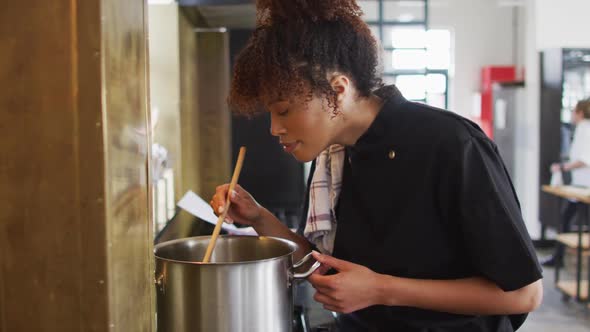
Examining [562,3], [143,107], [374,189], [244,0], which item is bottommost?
[374,189]

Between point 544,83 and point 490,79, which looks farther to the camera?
point 490,79

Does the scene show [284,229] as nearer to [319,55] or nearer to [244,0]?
[319,55]

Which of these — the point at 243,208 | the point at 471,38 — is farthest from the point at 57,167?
the point at 471,38

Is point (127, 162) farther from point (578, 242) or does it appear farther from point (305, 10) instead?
point (578, 242)

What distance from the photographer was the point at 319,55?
2.69ft

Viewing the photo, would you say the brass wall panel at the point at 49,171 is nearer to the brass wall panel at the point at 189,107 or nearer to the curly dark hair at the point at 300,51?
the curly dark hair at the point at 300,51

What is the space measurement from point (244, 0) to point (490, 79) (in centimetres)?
503

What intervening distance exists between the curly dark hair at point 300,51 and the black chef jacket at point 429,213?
0.12m

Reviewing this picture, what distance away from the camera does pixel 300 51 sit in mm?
812

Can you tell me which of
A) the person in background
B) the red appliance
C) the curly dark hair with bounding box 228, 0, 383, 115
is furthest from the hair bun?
the red appliance

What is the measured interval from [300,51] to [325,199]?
0.32 meters

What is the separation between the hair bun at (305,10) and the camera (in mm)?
824

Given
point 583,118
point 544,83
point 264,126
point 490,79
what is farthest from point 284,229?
point 490,79

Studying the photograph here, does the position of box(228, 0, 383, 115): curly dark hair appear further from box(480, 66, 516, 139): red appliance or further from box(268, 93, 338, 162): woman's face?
box(480, 66, 516, 139): red appliance
